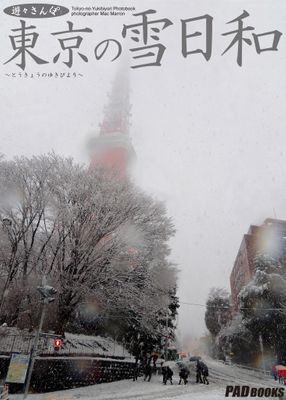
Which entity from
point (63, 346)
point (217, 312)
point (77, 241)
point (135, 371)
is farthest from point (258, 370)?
point (217, 312)

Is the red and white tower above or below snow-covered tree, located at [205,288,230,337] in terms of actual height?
above

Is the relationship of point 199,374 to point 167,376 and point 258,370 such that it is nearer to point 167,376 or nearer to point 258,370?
point 167,376

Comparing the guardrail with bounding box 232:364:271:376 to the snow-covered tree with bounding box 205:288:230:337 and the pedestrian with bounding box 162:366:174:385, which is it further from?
the snow-covered tree with bounding box 205:288:230:337

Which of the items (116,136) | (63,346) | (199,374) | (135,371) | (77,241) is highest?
(116,136)

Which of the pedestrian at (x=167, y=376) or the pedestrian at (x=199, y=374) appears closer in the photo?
the pedestrian at (x=167, y=376)

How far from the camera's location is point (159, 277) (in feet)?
77.4

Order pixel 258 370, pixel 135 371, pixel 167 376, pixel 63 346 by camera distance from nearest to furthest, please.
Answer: pixel 167 376 → pixel 63 346 → pixel 135 371 → pixel 258 370

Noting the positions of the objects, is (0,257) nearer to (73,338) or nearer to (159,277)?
(73,338)

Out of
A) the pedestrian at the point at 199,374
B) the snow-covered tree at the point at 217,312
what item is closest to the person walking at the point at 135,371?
the pedestrian at the point at 199,374

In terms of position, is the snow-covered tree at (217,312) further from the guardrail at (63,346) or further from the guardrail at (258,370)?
the guardrail at (63,346)

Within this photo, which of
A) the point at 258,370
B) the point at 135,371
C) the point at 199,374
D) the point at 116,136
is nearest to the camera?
the point at 199,374

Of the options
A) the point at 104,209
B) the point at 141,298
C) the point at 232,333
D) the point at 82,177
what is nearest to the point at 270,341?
the point at 232,333

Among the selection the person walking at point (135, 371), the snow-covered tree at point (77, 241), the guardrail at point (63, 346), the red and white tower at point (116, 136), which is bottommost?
the person walking at point (135, 371)

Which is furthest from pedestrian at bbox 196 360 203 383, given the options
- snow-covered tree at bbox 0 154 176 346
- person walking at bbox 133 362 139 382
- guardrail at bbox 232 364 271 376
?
guardrail at bbox 232 364 271 376
